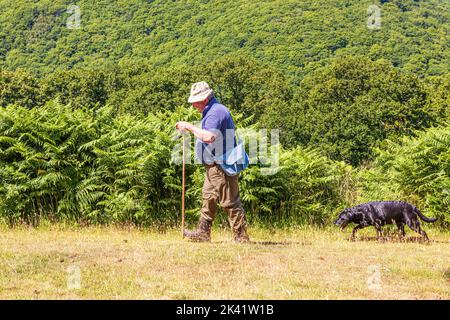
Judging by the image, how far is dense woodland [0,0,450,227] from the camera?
32.9ft

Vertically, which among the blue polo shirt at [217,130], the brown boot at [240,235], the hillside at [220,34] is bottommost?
the brown boot at [240,235]

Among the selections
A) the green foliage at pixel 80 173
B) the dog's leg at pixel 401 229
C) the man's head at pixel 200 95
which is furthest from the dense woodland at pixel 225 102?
the man's head at pixel 200 95

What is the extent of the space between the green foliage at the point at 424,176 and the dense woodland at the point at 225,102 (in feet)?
0.10

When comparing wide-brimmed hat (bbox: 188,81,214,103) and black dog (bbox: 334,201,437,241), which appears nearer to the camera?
wide-brimmed hat (bbox: 188,81,214,103)

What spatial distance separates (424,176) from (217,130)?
482 cm

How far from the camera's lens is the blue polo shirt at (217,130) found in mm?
7539

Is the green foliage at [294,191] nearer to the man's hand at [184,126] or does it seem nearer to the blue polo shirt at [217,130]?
the blue polo shirt at [217,130]

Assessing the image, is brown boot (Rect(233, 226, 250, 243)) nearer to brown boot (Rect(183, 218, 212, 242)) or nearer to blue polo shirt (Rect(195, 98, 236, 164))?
brown boot (Rect(183, 218, 212, 242))

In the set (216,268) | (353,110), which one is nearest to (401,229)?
(216,268)

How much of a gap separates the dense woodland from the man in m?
1.89

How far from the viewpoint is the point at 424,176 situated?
10445 millimetres

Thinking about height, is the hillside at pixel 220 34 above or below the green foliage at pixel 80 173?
above

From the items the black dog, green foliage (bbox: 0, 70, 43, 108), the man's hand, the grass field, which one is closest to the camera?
the grass field

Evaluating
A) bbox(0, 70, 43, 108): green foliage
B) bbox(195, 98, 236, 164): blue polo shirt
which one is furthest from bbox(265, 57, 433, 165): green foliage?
bbox(195, 98, 236, 164): blue polo shirt
